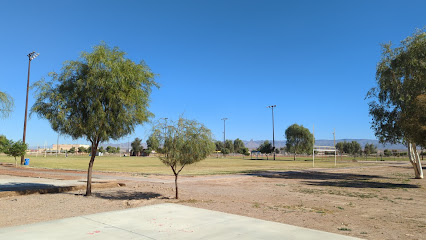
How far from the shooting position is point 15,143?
40.9 meters

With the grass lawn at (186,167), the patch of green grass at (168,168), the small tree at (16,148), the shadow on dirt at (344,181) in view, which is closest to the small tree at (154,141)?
the patch of green grass at (168,168)

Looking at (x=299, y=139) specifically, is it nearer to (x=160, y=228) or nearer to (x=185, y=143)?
(x=185, y=143)

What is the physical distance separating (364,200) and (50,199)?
15596 mm

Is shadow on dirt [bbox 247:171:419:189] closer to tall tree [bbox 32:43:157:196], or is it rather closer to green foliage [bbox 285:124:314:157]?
tall tree [bbox 32:43:157:196]

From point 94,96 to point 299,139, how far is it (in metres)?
99.4

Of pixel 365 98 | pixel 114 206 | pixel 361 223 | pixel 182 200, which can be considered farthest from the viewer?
pixel 365 98

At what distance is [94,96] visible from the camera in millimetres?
14414

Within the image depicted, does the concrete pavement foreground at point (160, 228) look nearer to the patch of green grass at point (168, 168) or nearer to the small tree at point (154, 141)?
the small tree at point (154, 141)

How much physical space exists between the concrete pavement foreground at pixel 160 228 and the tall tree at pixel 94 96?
225 inches

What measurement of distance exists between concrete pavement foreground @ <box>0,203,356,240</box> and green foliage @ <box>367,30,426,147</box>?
17.9 metres

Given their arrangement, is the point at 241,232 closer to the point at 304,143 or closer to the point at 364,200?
the point at 364,200

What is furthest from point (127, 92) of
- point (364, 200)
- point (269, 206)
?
point (364, 200)

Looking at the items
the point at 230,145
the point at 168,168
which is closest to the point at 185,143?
the point at 168,168

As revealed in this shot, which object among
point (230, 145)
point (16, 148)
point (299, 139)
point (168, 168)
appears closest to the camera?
point (16, 148)
